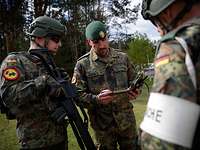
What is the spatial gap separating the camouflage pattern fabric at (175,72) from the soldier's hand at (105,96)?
2336 mm

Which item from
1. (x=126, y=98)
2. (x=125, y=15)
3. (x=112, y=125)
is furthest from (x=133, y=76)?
(x=125, y=15)

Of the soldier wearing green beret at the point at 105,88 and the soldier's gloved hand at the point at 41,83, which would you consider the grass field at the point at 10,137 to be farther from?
the soldier's gloved hand at the point at 41,83

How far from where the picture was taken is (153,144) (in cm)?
157

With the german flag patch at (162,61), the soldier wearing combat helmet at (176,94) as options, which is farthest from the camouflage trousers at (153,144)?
the german flag patch at (162,61)

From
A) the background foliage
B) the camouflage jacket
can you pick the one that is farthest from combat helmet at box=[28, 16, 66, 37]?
the background foliage

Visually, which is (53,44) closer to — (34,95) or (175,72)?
(34,95)

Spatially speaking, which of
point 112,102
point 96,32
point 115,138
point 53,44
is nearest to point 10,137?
point 115,138

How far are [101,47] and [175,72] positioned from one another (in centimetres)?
280

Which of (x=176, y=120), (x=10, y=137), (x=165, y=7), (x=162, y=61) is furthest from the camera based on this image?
(x=10, y=137)

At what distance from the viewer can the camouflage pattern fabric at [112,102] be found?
168 inches

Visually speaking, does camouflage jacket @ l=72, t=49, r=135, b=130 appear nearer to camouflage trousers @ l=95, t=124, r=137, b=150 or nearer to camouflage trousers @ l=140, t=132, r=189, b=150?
camouflage trousers @ l=95, t=124, r=137, b=150

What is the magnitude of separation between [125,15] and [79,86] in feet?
84.0

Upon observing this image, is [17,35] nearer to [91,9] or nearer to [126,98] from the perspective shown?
[91,9]

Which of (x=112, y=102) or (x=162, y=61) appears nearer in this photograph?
(x=162, y=61)
